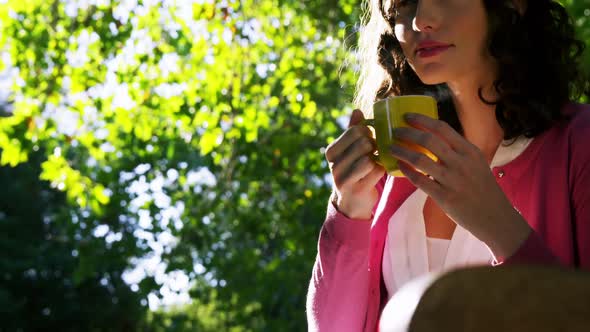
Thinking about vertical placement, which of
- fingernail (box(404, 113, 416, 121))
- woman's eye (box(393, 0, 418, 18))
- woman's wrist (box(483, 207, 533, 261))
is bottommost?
woman's wrist (box(483, 207, 533, 261))

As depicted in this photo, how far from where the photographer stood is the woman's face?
4.06ft

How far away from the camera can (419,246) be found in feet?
4.50

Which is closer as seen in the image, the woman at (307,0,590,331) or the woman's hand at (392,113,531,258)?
the woman's hand at (392,113,531,258)

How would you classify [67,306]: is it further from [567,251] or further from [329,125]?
[567,251]

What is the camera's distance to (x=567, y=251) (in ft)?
3.83

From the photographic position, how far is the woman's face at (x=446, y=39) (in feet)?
4.06

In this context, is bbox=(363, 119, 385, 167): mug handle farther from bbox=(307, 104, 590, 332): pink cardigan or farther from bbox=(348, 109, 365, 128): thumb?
bbox=(307, 104, 590, 332): pink cardigan

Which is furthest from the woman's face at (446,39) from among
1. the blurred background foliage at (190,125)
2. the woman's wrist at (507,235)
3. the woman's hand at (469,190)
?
the blurred background foliage at (190,125)

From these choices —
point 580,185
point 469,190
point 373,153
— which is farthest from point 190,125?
point 469,190

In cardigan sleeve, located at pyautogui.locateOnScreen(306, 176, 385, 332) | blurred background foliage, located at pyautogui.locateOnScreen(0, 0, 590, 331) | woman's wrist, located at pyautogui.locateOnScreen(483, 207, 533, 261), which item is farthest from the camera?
blurred background foliage, located at pyautogui.locateOnScreen(0, 0, 590, 331)

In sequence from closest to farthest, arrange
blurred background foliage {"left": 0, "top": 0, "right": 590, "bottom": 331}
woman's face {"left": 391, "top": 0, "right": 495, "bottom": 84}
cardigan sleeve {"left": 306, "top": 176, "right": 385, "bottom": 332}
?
woman's face {"left": 391, "top": 0, "right": 495, "bottom": 84}
cardigan sleeve {"left": 306, "top": 176, "right": 385, "bottom": 332}
blurred background foliage {"left": 0, "top": 0, "right": 590, "bottom": 331}

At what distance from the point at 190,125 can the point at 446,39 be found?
13.5ft

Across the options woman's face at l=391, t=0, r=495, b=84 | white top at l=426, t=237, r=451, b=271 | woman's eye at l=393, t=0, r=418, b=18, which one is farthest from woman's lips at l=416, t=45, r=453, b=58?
white top at l=426, t=237, r=451, b=271

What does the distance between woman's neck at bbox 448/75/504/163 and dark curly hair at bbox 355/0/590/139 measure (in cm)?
2
